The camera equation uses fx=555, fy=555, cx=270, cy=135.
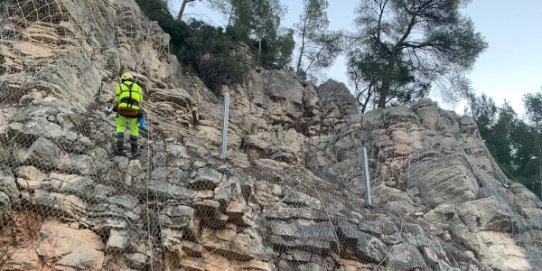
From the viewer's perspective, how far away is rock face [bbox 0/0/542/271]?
5.87 meters

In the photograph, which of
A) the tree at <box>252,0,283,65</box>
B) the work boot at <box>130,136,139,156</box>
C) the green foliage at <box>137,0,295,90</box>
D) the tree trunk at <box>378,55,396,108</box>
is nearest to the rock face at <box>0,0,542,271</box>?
the work boot at <box>130,136,139,156</box>

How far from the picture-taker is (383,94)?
18.7 metres

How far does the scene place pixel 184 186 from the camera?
6785 millimetres

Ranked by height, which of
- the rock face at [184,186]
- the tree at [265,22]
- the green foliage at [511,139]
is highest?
the tree at [265,22]

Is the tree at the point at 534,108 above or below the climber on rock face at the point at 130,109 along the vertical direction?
above

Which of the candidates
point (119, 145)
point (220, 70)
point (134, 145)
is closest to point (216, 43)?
point (220, 70)

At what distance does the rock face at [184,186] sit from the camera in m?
5.87

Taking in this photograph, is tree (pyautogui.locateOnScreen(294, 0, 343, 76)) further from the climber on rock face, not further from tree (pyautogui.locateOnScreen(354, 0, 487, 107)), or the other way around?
the climber on rock face

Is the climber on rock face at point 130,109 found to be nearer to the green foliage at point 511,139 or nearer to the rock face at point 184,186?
the rock face at point 184,186

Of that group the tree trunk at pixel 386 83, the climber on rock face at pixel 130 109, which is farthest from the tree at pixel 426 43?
the climber on rock face at pixel 130 109

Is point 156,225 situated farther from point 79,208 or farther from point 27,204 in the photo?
point 27,204

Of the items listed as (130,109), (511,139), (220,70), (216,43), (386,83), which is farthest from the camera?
(511,139)

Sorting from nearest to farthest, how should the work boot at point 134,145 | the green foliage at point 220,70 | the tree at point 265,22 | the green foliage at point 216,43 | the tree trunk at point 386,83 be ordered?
the work boot at point 134,145 → the green foliage at point 220,70 → the green foliage at point 216,43 → the tree trunk at point 386,83 → the tree at point 265,22

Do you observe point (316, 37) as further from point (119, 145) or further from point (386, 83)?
point (119, 145)
